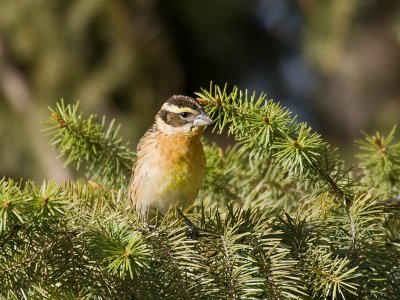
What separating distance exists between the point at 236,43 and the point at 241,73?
0.99 feet

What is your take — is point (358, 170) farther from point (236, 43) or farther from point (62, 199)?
point (236, 43)

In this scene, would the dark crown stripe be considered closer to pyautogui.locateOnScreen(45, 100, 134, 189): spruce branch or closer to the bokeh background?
pyautogui.locateOnScreen(45, 100, 134, 189): spruce branch

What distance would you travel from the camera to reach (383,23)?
854cm

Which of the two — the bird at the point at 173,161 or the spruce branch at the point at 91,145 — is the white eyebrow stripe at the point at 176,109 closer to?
the bird at the point at 173,161

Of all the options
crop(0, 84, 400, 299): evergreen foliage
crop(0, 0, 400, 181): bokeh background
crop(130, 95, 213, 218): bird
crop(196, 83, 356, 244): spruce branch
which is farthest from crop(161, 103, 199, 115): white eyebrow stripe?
crop(0, 0, 400, 181): bokeh background

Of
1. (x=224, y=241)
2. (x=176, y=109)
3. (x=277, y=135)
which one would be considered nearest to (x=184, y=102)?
(x=176, y=109)

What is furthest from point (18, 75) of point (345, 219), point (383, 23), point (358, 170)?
point (345, 219)

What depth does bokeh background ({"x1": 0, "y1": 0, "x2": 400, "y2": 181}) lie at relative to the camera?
7094 millimetres

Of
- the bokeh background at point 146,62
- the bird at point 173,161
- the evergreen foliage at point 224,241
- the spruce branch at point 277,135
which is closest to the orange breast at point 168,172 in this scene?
the bird at point 173,161

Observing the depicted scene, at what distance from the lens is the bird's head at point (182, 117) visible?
4242mm

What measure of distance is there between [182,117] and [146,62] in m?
3.19

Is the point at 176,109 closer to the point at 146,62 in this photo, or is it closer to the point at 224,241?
the point at 224,241

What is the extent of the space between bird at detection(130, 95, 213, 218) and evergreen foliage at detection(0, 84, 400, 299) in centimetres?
61

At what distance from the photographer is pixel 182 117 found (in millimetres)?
4359
